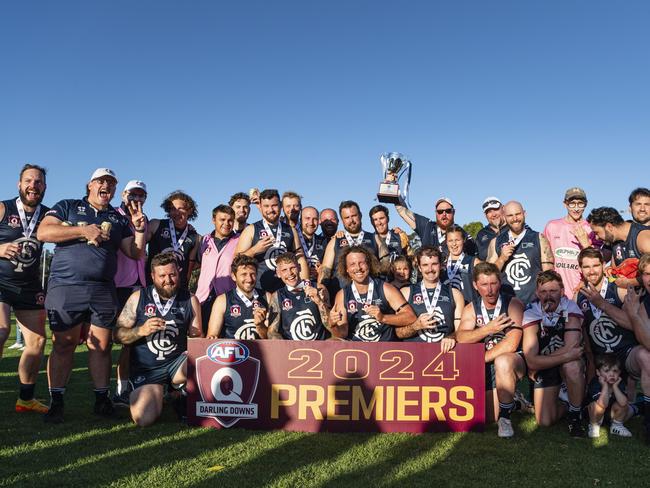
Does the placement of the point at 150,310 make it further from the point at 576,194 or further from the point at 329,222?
the point at 576,194

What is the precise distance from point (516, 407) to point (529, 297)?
143 cm

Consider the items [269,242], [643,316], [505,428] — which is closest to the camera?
[505,428]

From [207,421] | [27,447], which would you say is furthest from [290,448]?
[27,447]

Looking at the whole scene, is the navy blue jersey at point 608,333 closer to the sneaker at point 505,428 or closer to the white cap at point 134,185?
the sneaker at point 505,428

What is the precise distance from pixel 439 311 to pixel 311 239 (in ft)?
8.08

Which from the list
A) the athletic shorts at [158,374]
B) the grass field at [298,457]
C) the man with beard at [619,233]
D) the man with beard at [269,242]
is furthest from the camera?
the man with beard at [269,242]

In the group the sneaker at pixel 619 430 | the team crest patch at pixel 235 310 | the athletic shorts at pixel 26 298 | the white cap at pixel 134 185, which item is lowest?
the sneaker at pixel 619 430

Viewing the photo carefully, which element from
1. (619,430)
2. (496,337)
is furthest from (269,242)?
(619,430)

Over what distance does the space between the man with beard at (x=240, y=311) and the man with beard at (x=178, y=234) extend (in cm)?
119

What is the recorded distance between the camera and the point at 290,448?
4.58m

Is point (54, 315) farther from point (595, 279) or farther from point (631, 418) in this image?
point (631, 418)

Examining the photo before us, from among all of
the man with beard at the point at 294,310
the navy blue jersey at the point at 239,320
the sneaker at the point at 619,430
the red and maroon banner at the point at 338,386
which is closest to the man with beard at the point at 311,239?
the man with beard at the point at 294,310

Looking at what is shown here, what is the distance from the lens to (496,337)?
5621 mm

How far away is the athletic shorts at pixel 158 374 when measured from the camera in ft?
18.2
